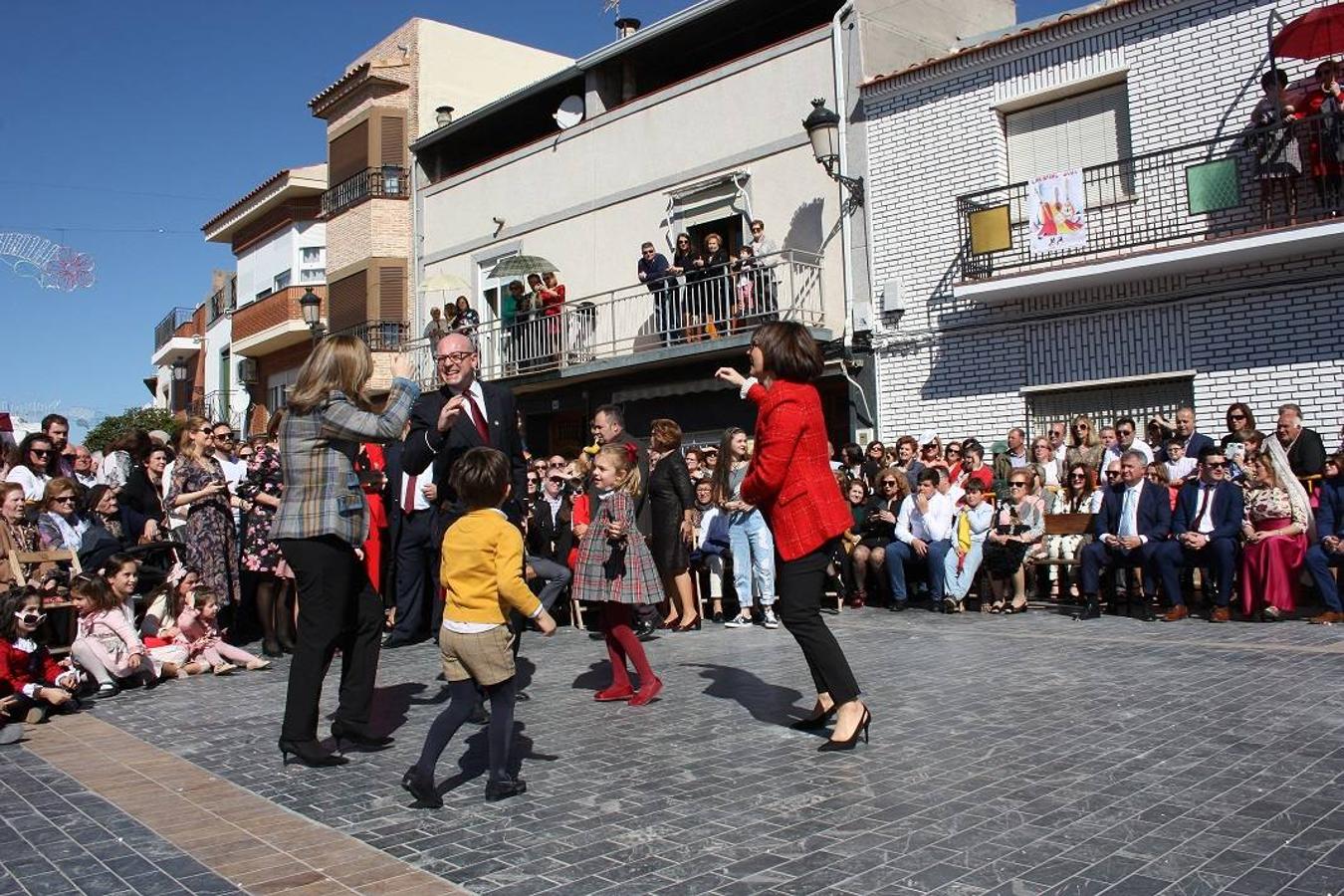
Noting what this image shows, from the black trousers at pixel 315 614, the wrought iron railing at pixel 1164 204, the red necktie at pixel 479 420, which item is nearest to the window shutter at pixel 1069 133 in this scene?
the wrought iron railing at pixel 1164 204

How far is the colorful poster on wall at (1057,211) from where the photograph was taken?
14008mm

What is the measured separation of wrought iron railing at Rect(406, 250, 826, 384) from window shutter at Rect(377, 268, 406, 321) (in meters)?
3.39

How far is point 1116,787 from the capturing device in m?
4.47

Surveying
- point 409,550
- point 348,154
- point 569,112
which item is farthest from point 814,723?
point 348,154

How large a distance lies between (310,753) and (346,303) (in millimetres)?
24120

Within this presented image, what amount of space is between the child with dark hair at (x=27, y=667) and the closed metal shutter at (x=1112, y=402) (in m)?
11.8

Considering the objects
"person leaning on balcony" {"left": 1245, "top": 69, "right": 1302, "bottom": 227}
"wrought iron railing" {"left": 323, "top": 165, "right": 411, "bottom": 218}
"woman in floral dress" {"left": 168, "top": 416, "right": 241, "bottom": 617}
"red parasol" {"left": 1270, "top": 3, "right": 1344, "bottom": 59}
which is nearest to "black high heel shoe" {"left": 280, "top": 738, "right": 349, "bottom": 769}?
"woman in floral dress" {"left": 168, "top": 416, "right": 241, "bottom": 617}

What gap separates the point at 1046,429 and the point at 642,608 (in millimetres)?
8522

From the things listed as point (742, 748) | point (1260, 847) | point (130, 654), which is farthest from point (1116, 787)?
point (130, 654)

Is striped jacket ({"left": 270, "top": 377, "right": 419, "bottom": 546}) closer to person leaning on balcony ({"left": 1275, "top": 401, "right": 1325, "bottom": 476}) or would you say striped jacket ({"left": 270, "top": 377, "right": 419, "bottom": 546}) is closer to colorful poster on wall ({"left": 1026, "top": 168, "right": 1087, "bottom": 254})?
person leaning on balcony ({"left": 1275, "top": 401, "right": 1325, "bottom": 476})

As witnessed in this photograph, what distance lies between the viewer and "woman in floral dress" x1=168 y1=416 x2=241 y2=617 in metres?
9.52

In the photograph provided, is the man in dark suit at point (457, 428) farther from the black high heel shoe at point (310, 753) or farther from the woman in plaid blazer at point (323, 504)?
the black high heel shoe at point (310, 753)

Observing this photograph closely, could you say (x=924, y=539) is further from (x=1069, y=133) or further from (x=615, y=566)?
(x=1069, y=133)

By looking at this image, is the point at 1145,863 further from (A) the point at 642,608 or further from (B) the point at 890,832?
(A) the point at 642,608
